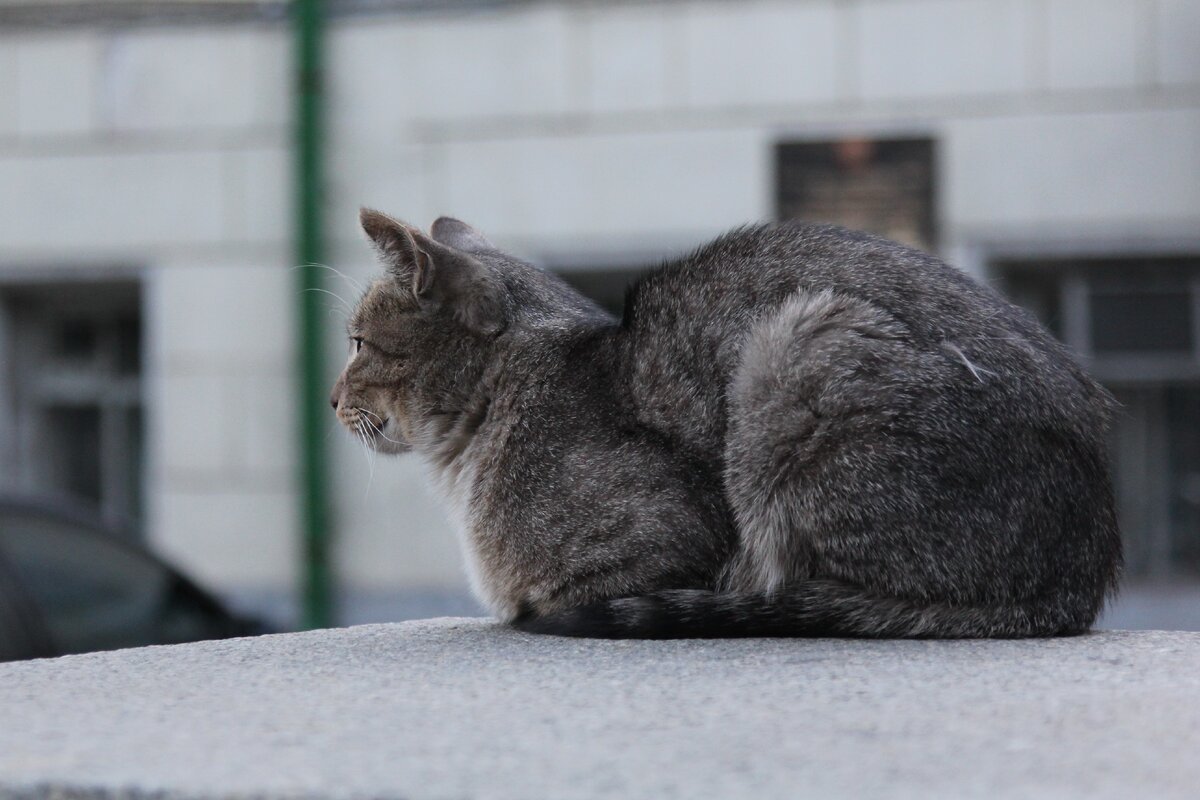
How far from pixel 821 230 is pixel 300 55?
20.6 ft

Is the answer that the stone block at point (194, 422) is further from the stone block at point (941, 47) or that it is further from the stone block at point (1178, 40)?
the stone block at point (1178, 40)

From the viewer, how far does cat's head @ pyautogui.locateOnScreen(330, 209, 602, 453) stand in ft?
12.2

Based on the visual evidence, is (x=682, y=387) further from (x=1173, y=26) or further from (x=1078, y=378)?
(x=1173, y=26)

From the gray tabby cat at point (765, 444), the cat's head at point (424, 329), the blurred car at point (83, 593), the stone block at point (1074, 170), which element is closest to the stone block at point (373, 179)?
the stone block at point (1074, 170)

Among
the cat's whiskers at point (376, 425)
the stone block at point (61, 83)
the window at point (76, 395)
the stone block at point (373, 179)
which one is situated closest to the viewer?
the cat's whiskers at point (376, 425)

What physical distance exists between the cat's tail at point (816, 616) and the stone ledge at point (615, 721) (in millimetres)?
50

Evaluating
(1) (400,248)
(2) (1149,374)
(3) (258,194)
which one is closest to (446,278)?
(1) (400,248)

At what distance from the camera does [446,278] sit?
373 centimetres

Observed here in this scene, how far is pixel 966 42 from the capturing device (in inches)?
335

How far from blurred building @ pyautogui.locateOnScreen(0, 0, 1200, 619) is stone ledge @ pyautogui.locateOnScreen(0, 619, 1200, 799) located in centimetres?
558

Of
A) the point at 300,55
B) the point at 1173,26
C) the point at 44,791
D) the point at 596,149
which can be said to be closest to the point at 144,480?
the point at 300,55

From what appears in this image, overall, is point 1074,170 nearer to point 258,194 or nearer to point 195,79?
point 258,194

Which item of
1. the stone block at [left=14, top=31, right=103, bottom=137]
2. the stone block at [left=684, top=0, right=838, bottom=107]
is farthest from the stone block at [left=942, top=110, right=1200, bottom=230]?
the stone block at [left=14, top=31, right=103, bottom=137]

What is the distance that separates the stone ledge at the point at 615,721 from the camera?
84.1 inches
